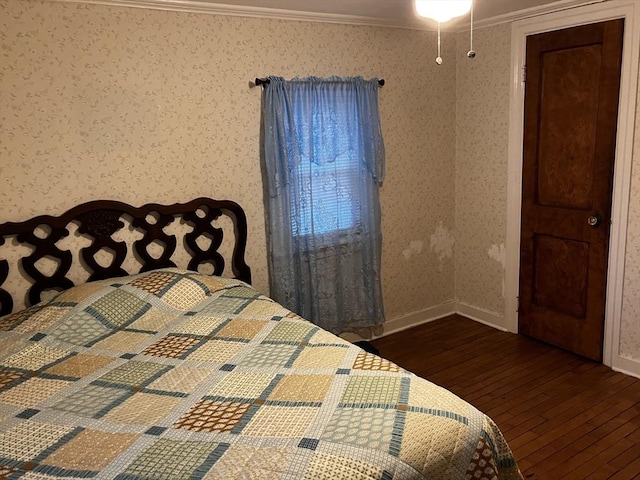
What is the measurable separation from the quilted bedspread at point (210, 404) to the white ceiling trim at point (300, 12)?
4.83 feet

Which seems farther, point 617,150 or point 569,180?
point 569,180

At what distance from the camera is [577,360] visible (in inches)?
133

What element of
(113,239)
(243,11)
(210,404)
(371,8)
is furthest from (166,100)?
(210,404)

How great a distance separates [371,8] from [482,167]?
4.76ft

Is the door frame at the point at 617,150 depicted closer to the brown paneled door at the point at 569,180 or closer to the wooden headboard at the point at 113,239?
the brown paneled door at the point at 569,180

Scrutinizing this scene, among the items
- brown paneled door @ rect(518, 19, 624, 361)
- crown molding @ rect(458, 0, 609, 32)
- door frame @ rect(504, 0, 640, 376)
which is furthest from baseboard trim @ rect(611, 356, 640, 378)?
crown molding @ rect(458, 0, 609, 32)

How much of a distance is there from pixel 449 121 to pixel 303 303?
1820mm

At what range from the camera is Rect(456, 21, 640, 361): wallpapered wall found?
3662 mm

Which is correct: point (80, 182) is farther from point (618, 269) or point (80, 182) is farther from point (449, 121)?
point (618, 269)

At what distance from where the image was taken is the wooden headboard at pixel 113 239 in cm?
255

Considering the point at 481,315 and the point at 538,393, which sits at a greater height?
the point at 481,315

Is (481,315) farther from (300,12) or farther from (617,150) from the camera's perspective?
(300,12)

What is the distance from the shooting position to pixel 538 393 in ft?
9.84

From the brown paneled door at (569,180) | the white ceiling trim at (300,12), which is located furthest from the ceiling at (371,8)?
the brown paneled door at (569,180)
